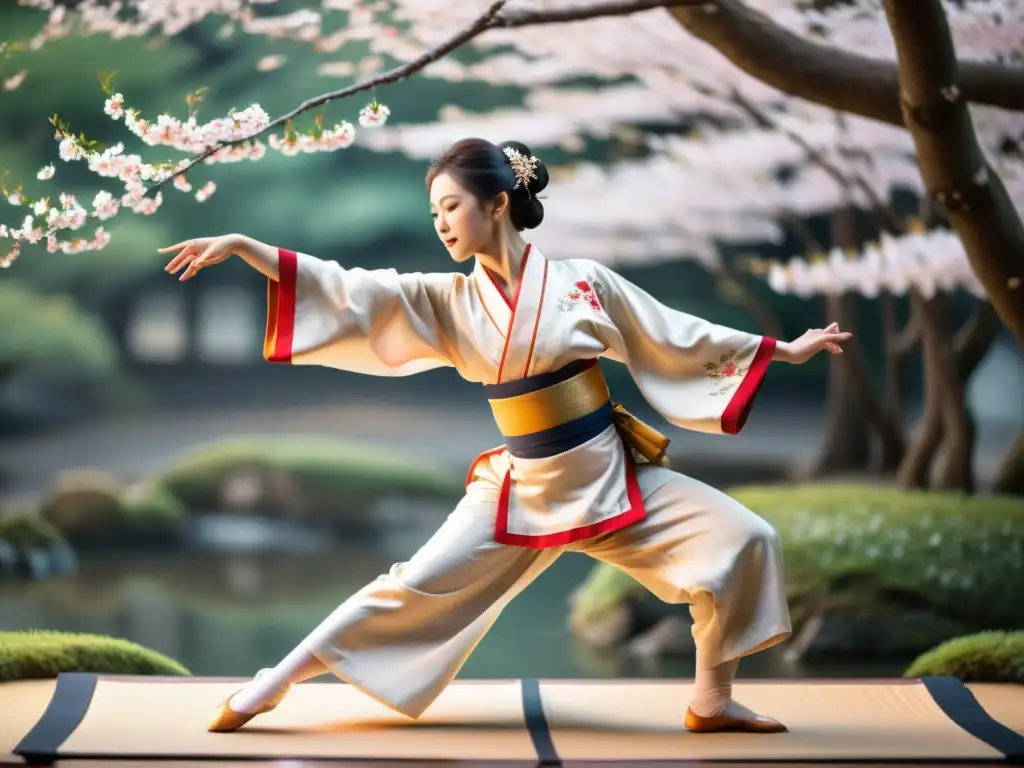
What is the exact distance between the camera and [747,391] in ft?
9.78

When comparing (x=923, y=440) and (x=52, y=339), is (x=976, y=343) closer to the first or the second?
(x=923, y=440)

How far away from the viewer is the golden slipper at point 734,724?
2982mm

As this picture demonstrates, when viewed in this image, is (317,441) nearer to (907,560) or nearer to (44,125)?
(44,125)

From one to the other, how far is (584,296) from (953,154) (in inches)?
50.0

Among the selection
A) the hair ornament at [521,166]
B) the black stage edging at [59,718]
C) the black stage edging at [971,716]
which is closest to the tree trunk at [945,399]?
the black stage edging at [971,716]

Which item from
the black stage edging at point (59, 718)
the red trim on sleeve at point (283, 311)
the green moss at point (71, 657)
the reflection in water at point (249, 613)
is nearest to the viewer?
the black stage edging at point (59, 718)

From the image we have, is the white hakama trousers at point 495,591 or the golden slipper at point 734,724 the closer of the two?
the white hakama trousers at point 495,591

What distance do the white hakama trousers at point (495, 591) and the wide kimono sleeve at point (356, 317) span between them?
43 cm

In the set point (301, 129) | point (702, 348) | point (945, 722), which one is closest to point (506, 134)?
point (301, 129)

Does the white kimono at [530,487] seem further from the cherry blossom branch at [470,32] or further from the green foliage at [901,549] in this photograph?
the green foliage at [901,549]

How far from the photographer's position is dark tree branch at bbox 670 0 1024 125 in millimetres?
3643

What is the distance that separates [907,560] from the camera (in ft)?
14.6

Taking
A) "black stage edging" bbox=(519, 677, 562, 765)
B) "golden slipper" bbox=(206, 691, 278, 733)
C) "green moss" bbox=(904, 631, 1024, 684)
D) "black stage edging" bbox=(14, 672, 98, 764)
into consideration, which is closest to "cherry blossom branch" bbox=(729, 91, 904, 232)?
"green moss" bbox=(904, 631, 1024, 684)

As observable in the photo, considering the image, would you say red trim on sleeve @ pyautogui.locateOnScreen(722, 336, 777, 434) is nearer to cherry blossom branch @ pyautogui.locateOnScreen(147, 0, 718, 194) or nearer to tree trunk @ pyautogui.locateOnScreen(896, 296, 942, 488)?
cherry blossom branch @ pyautogui.locateOnScreen(147, 0, 718, 194)
